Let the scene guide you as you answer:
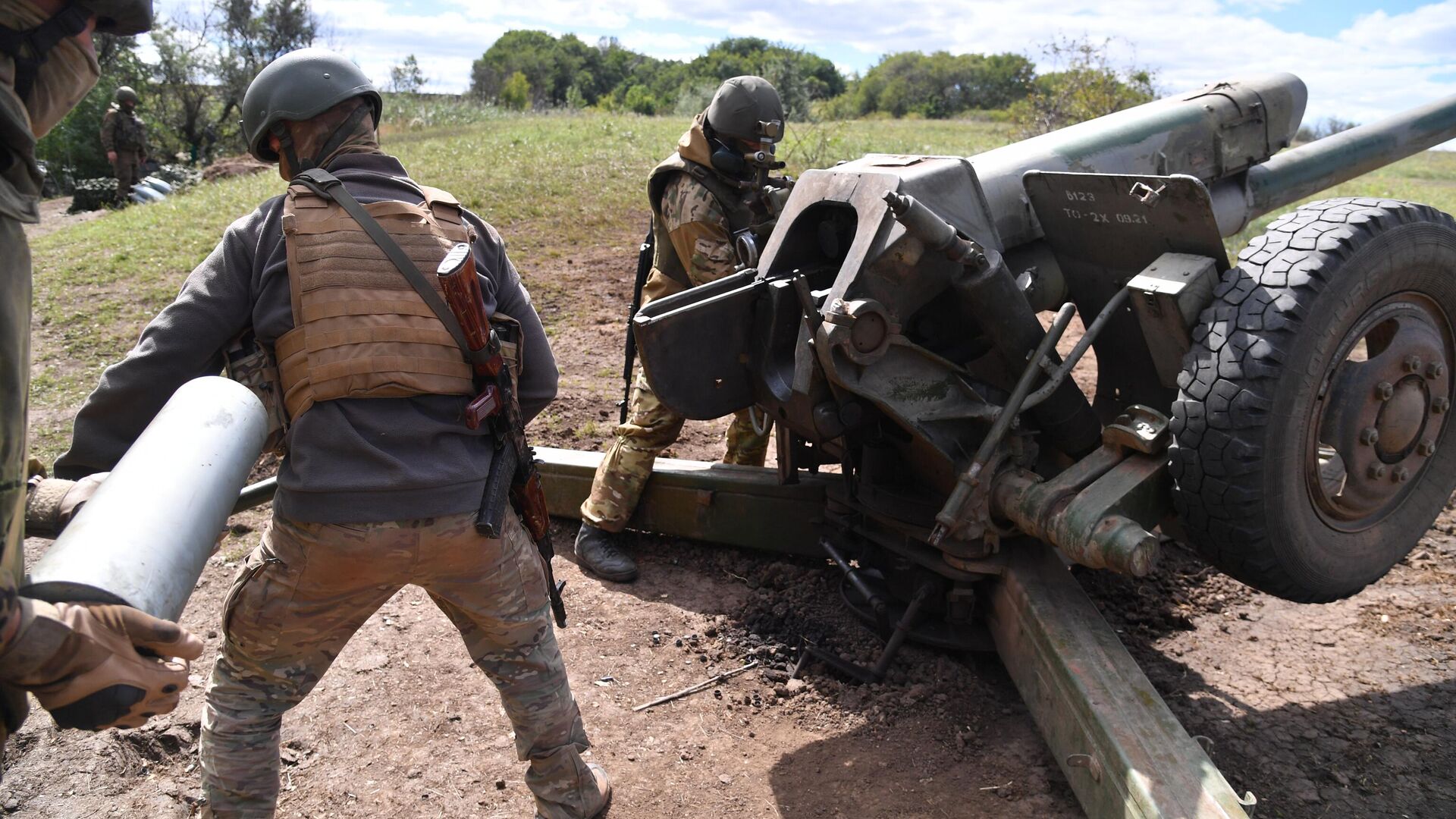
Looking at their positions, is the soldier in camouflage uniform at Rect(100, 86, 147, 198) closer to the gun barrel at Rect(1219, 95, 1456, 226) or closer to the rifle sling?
the rifle sling

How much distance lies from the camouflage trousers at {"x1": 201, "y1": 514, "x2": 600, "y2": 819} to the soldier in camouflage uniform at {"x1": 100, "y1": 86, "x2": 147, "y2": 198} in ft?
55.4

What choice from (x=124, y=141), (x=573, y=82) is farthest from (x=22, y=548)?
(x=573, y=82)

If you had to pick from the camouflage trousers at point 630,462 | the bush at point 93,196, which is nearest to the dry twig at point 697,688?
the camouflage trousers at point 630,462

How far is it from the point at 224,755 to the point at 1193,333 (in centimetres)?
292

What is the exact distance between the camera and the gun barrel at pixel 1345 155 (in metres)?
4.53

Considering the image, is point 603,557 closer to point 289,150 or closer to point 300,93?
point 289,150

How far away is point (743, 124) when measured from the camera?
14.7ft

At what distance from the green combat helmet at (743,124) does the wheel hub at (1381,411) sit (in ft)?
7.45

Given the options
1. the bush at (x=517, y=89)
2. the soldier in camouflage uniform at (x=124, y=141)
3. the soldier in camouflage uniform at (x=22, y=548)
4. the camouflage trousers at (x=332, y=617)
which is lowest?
the bush at (x=517, y=89)

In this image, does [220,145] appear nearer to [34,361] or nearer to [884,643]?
[34,361]

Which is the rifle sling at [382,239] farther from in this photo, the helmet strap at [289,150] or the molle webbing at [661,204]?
the molle webbing at [661,204]

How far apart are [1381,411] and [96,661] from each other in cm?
354

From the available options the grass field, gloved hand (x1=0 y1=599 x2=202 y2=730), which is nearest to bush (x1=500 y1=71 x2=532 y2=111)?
the grass field

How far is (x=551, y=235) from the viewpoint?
9953 millimetres
